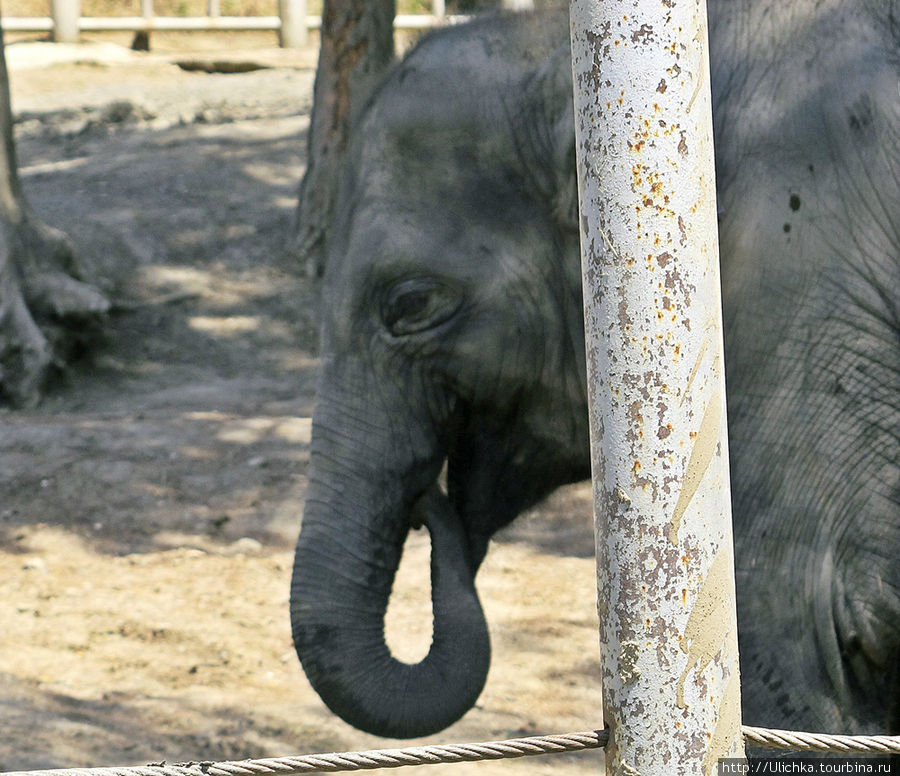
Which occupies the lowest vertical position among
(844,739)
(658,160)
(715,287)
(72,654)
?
(72,654)

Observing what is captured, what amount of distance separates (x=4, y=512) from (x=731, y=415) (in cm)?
455

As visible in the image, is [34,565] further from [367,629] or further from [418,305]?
[418,305]

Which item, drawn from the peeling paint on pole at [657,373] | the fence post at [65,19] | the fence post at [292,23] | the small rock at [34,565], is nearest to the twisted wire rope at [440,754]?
the peeling paint on pole at [657,373]

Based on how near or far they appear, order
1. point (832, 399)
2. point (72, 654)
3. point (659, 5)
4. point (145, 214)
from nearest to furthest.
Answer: point (659, 5) → point (832, 399) → point (72, 654) → point (145, 214)

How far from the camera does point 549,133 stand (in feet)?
8.75

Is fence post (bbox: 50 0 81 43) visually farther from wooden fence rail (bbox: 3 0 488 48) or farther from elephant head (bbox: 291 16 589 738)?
elephant head (bbox: 291 16 589 738)

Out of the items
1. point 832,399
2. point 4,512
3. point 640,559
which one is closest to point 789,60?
point 832,399

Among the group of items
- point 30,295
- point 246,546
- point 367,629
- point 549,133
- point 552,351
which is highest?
point 549,133

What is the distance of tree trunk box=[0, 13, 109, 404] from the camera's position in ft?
27.2

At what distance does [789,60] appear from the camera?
8.13ft

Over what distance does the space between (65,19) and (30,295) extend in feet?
30.0

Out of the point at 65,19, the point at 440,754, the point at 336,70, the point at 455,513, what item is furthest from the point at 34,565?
the point at 65,19

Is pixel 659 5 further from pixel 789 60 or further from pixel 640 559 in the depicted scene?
pixel 789 60

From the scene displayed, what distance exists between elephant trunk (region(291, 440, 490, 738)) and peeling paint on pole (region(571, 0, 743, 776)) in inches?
53.6
